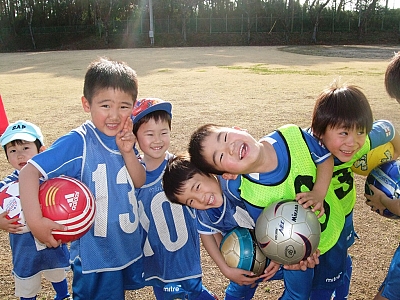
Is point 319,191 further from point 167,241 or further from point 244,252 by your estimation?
point 167,241

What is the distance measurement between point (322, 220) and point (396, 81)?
115 cm

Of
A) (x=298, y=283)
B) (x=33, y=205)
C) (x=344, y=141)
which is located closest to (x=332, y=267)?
(x=298, y=283)

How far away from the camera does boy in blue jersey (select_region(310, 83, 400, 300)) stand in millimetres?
2736

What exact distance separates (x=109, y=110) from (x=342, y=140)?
1.57m

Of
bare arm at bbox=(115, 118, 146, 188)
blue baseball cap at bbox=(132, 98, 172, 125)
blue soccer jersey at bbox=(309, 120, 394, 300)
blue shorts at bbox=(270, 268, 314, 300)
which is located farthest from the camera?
blue baseball cap at bbox=(132, 98, 172, 125)

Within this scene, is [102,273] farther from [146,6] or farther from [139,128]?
[146,6]

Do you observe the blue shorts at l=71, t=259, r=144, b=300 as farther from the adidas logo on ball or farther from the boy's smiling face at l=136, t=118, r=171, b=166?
the boy's smiling face at l=136, t=118, r=171, b=166

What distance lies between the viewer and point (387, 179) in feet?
9.91

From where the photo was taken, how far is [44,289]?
3.61 meters

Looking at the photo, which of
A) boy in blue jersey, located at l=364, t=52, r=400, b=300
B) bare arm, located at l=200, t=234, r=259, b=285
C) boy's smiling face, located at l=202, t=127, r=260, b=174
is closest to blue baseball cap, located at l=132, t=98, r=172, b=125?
boy's smiling face, located at l=202, t=127, r=260, b=174

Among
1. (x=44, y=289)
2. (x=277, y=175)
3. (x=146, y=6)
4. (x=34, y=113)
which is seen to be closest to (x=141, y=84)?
(x=34, y=113)

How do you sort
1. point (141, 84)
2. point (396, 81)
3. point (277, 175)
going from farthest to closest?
1. point (141, 84)
2. point (396, 81)
3. point (277, 175)

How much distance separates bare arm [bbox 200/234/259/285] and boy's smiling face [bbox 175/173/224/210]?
301 mm

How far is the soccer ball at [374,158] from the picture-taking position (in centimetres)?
319
